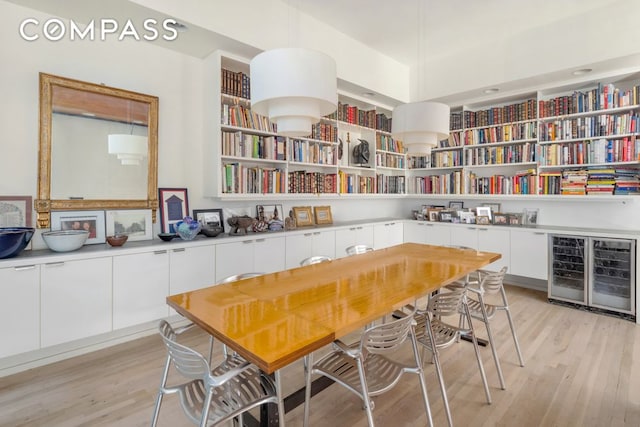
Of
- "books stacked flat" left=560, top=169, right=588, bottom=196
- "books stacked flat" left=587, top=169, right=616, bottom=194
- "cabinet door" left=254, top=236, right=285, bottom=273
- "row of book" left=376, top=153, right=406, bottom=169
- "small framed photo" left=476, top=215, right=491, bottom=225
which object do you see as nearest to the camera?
"cabinet door" left=254, top=236, right=285, bottom=273

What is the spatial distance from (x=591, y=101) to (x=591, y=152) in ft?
2.05

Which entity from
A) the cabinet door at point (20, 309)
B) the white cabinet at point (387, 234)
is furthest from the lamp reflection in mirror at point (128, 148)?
the white cabinet at point (387, 234)

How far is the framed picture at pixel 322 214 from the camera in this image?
15.5ft

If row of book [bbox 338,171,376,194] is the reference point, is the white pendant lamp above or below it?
above

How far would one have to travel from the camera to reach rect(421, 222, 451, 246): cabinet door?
16.8 ft

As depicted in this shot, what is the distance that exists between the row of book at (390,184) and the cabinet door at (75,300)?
12.9 ft

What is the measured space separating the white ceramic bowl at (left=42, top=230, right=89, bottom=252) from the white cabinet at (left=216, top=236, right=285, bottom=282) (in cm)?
112

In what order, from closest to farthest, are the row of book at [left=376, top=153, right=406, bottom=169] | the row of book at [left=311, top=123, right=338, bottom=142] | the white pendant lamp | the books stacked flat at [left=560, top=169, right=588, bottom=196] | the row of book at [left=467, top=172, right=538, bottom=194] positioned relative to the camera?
the white pendant lamp → the books stacked flat at [left=560, top=169, right=588, bottom=196] → the row of book at [left=311, top=123, right=338, bottom=142] → the row of book at [left=467, top=172, right=538, bottom=194] → the row of book at [left=376, top=153, right=406, bottom=169]

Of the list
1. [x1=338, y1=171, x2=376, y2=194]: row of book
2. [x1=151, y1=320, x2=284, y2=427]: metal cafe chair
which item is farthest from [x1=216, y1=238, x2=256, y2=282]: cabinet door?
[x1=338, y1=171, x2=376, y2=194]: row of book

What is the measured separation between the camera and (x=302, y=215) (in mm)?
4539

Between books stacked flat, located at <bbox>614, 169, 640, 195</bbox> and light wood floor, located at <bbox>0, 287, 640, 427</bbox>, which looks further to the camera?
books stacked flat, located at <bbox>614, 169, 640, 195</bbox>

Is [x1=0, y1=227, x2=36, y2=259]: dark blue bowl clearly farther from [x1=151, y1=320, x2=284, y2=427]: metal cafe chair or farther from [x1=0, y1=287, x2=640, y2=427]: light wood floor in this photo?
[x1=151, y1=320, x2=284, y2=427]: metal cafe chair

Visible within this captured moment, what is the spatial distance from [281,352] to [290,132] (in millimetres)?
1341

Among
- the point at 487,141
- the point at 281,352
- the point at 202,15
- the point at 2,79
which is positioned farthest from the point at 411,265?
the point at 2,79
